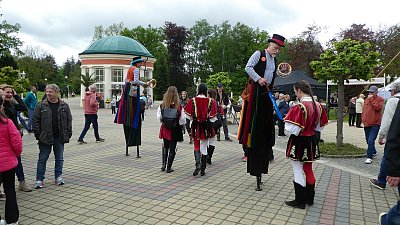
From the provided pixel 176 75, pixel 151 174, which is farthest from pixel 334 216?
pixel 176 75

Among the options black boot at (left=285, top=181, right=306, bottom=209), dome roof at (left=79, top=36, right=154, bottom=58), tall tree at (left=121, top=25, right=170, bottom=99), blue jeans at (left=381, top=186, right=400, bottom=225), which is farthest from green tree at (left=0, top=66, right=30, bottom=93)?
tall tree at (left=121, top=25, right=170, bottom=99)

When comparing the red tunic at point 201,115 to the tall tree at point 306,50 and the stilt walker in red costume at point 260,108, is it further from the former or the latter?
the tall tree at point 306,50

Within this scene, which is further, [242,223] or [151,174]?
[151,174]

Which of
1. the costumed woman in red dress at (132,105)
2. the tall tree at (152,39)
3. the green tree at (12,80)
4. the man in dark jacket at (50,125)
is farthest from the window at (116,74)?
the man in dark jacket at (50,125)

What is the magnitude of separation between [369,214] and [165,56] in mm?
58476

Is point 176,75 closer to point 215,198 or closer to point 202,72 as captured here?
point 202,72

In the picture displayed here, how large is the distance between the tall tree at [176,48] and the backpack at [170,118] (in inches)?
1918

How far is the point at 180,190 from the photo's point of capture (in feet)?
18.9

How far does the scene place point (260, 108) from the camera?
552 centimetres

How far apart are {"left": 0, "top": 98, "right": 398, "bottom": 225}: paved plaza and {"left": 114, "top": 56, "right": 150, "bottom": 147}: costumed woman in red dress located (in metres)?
0.70

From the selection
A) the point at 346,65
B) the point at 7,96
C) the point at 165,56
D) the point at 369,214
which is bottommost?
the point at 369,214

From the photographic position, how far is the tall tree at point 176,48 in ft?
183

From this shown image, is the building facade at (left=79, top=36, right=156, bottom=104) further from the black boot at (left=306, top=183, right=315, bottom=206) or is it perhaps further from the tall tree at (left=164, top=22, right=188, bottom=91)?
the black boot at (left=306, top=183, right=315, bottom=206)

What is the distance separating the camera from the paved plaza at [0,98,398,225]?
4.52 meters
